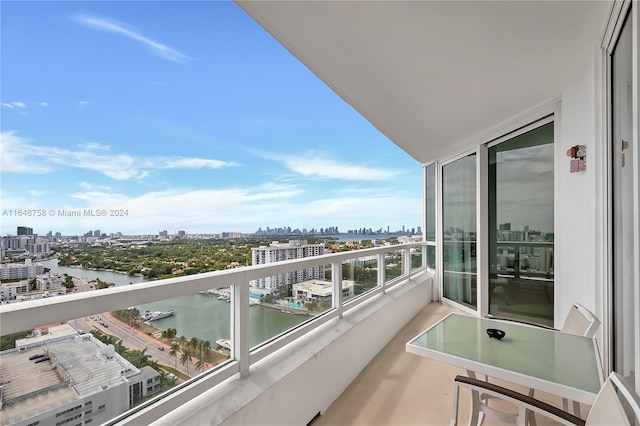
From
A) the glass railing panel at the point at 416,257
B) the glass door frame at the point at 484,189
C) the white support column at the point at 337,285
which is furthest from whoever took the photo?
the glass railing panel at the point at 416,257

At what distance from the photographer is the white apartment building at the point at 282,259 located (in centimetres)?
184

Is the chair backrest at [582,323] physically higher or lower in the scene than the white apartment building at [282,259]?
lower

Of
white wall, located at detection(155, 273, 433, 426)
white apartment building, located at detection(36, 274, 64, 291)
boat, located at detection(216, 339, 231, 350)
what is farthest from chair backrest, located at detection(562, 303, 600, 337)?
white apartment building, located at detection(36, 274, 64, 291)

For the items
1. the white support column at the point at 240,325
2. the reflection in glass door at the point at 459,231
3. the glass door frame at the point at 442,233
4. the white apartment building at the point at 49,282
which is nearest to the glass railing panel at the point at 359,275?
the white support column at the point at 240,325

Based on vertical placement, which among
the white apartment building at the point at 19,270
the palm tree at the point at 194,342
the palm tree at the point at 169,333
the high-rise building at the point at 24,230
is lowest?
the palm tree at the point at 194,342

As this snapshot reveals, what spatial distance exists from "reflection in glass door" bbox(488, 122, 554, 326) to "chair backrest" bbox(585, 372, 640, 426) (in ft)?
8.29

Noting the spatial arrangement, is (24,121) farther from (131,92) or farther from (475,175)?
(475,175)

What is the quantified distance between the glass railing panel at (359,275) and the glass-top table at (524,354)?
1046 mm

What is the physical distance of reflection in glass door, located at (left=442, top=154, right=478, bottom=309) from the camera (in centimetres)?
428

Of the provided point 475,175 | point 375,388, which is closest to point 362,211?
point 475,175

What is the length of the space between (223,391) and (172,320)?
466mm

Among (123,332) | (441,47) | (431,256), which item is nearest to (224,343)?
(123,332)

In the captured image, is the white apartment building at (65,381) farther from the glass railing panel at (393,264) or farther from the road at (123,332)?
the glass railing panel at (393,264)

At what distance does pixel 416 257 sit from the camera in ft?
16.5
